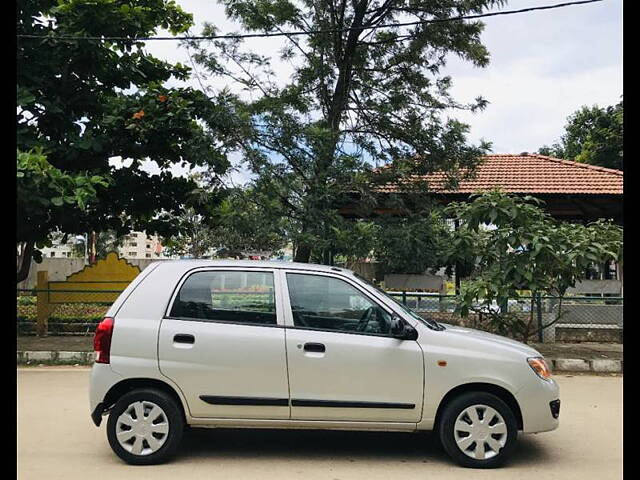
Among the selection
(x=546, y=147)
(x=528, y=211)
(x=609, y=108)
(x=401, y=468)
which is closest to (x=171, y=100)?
(x=528, y=211)

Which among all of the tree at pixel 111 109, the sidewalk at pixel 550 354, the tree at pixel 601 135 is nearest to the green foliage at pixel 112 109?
the tree at pixel 111 109

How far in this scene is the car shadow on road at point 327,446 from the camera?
530 cm

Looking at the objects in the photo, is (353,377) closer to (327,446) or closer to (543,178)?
(327,446)

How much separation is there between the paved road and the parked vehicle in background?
260 millimetres

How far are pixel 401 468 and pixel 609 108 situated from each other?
32.3 m

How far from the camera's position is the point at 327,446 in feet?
18.4

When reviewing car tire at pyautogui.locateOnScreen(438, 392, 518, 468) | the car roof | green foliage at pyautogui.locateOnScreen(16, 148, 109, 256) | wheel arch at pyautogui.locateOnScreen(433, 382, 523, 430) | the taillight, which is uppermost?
green foliage at pyautogui.locateOnScreen(16, 148, 109, 256)

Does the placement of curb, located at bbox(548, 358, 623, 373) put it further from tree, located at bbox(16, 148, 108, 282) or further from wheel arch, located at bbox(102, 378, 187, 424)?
tree, located at bbox(16, 148, 108, 282)

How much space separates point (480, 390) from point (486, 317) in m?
5.44

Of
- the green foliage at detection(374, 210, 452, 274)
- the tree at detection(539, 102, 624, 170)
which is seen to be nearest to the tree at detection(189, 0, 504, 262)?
the green foliage at detection(374, 210, 452, 274)

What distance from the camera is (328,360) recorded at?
5.02 m

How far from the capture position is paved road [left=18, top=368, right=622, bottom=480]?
486 cm

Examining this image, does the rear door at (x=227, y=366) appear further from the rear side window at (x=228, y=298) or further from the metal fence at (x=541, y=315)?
the metal fence at (x=541, y=315)

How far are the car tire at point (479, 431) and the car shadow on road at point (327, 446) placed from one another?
25 cm
